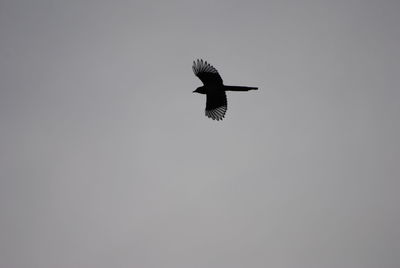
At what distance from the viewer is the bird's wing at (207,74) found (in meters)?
16.0

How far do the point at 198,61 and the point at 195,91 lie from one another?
1.60m

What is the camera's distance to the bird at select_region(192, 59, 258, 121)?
52.6 feet

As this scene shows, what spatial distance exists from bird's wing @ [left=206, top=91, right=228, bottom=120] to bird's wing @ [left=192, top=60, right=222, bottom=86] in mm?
651

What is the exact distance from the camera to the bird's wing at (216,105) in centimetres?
1648

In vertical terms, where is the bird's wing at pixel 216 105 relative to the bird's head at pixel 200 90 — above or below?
below

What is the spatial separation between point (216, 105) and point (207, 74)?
1.78 metres

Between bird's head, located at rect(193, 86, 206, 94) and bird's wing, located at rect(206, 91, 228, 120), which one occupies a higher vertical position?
bird's head, located at rect(193, 86, 206, 94)

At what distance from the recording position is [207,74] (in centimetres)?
1611

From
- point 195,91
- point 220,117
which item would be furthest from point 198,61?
point 220,117

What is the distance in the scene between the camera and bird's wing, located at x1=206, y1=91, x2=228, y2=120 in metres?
16.5

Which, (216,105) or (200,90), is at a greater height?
(200,90)

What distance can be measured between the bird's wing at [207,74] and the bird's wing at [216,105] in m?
0.65

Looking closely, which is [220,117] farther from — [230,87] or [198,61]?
[198,61]

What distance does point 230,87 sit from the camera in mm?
15758
